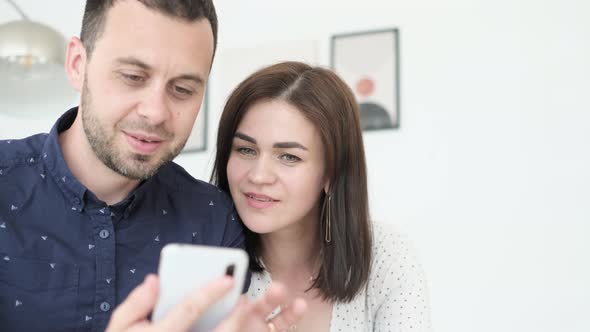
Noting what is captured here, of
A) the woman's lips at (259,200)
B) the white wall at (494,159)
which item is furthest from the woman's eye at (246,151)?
the white wall at (494,159)

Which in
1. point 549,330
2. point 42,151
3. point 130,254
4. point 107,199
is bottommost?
point 549,330

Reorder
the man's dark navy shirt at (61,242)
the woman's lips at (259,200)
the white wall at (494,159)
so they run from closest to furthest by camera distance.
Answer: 1. the man's dark navy shirt at (61,242)
2. the woman's lips at (259,200)
3. the white wall at (494,159)

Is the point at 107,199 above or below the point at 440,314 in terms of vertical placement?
above

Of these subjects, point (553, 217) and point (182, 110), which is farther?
point (553, 217)

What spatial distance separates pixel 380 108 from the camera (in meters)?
3.25

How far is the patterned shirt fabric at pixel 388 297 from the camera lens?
1.87 m

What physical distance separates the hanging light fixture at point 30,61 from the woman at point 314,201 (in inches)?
28.0

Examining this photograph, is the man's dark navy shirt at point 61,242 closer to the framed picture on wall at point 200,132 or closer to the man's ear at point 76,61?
the man's ear at point 76,61

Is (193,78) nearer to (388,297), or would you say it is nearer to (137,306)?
(137,306)

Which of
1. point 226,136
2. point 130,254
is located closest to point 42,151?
point 130,254

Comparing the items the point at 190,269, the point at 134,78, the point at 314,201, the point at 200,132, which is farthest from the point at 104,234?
the point at 200,132

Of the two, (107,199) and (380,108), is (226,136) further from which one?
(380,108)

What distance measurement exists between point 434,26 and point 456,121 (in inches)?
18.5

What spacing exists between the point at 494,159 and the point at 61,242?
2167 mm
